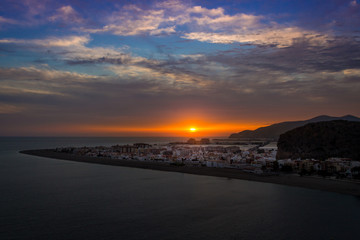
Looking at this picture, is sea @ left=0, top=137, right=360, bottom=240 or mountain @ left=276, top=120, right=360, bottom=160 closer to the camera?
sea @ left=0, top=137, right=360, bottom=240

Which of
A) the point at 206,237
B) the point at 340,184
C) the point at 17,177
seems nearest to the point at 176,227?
the point at 206,237

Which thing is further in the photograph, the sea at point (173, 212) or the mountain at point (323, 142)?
the mountain at point (323, 142)

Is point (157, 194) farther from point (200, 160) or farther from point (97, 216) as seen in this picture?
point (200, 160)

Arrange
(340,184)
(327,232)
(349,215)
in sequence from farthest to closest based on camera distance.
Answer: (340,184), (349,215), (327,232)

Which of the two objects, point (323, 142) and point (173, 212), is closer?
point (173, 212)

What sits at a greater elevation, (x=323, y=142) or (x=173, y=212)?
(x=323, y=142)
